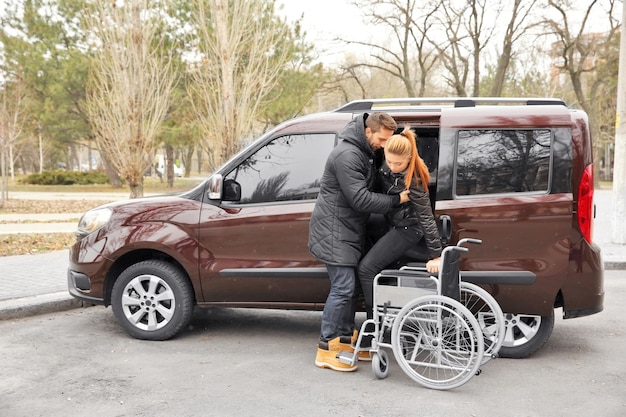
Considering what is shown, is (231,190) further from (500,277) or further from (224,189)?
(500,277)

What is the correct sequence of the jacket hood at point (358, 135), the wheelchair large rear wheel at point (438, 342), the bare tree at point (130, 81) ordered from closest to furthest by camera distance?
1. the wheelchair large rear wheel at point (438, 342)
2. the jacket hood at point (358, 135)
3. the bare tree at point (130, 81)

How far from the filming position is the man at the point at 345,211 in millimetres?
4441

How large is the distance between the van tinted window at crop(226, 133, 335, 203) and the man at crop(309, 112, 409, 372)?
0.55m

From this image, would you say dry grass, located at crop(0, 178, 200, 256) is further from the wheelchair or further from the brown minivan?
the wheelchair

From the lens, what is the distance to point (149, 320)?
540 centimetres

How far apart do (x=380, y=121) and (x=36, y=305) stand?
4.13 meters

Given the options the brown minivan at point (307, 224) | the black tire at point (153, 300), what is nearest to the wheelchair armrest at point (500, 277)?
the brown minivan at point (307, 224)

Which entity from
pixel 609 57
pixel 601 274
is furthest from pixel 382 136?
pixel 609 57

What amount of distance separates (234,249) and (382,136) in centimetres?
159

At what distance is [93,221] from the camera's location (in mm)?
5602

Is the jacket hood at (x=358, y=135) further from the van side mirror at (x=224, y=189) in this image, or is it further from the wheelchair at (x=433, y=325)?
the van side mirror at (x=224, y=189)

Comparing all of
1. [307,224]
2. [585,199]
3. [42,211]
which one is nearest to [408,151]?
[307,224]

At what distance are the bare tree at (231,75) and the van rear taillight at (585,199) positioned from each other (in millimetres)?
10355

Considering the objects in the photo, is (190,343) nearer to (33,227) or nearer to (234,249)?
(234,249)
